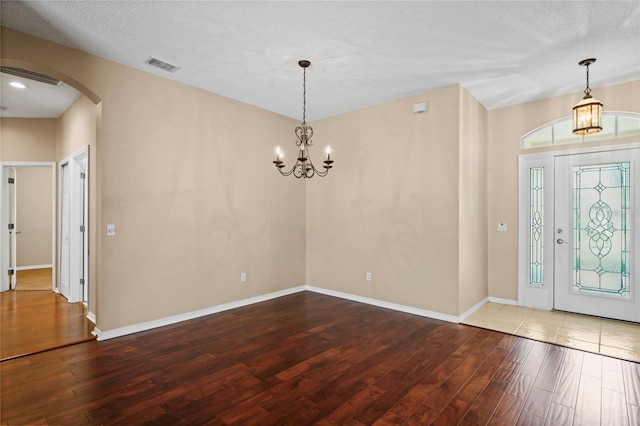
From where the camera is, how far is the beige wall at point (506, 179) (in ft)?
16.1

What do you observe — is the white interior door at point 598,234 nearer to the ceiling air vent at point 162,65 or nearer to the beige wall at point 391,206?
the beige wall at point 391,206

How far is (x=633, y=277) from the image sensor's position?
4.20 meters

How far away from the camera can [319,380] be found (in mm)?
2811

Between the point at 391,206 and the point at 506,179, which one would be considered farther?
the point at 506,179

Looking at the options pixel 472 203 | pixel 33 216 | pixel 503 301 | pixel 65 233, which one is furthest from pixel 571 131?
pixel 33 216

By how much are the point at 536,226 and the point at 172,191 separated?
5.22 metres

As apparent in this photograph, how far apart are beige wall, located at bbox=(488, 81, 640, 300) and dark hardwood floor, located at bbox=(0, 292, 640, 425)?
1.52 meters

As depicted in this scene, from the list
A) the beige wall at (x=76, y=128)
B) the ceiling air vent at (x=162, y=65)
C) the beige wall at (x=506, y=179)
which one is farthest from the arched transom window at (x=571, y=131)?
the beige wall at (x=76, y=128)

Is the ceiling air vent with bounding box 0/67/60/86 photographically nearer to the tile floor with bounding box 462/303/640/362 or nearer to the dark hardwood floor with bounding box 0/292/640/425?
the dark hardwood floor with bounding box 0/292/640/425

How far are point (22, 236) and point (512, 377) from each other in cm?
990

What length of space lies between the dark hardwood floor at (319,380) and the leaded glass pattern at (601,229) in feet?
5.40

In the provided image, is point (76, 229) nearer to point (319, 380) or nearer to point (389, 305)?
point (319, 380)

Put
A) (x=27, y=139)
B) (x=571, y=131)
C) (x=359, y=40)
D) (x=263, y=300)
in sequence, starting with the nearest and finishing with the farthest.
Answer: (x=359, y=40)
(x=571, y=131)
(x=263, y=300)
(x=27, y=139)

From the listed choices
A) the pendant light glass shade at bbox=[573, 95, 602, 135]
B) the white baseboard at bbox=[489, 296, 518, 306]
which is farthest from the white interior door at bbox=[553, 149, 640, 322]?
the pendant light glass shade at bbox=[573, 95, 602, 135]
